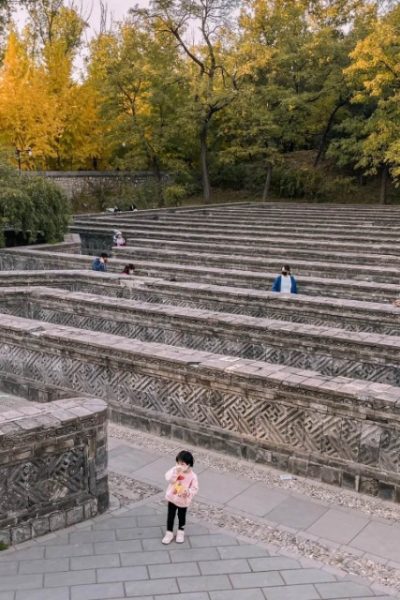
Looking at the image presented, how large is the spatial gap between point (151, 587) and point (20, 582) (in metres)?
1.04

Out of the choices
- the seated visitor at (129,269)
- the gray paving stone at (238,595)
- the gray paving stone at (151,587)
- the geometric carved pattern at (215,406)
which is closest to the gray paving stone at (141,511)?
the gray paving stone at (151,587)

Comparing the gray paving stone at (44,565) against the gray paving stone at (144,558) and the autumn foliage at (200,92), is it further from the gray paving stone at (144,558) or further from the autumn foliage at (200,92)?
the autumn foliage at (200,92)

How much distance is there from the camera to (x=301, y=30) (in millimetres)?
38031

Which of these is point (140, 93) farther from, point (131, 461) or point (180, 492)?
point (180, 492)

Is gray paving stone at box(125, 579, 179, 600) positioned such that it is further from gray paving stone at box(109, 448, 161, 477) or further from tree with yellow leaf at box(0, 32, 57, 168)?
tree with yellow leaf at box(0, 32, 57, 168)

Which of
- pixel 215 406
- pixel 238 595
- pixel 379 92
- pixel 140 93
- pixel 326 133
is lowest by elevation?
pixel 238 595

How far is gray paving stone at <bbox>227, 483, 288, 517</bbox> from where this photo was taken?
5918mm

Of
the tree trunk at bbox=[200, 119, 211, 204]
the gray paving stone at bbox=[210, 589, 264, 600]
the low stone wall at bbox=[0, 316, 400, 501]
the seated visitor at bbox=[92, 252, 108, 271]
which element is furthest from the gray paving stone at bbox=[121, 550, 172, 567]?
the tree trunk at bbox=[200, 119, 211, 204]

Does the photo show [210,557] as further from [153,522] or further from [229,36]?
[229,36]

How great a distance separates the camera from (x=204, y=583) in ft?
15.1

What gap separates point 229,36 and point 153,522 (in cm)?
3602

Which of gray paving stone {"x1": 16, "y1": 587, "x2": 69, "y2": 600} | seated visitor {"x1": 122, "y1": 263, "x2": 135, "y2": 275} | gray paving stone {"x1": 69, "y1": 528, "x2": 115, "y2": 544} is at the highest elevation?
seated visitor {"x1": 122, "y1": 263, "x2": 135, "y2": 275}

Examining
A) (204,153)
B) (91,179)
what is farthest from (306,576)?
(204,153)

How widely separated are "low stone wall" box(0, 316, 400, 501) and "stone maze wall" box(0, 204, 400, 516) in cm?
2
